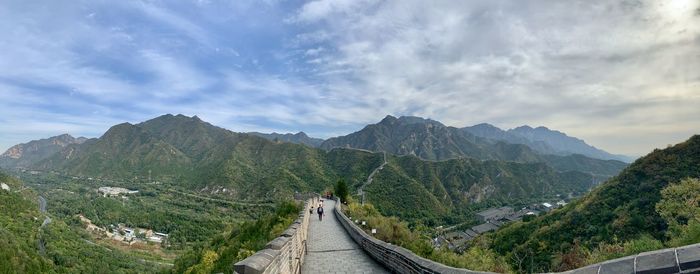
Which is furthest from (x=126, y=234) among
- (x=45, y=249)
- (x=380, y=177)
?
(x=380, y=177)

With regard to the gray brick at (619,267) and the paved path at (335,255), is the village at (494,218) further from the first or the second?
the gray brick at (619,267)

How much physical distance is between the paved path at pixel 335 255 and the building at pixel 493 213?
248ft

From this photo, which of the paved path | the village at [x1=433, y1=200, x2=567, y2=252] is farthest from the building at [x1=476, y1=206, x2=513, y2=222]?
the paved path

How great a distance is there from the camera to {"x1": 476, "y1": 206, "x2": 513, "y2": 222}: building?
282ft

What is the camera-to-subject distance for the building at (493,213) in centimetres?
8588

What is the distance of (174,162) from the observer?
186m

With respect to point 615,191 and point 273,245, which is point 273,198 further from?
point 273,245

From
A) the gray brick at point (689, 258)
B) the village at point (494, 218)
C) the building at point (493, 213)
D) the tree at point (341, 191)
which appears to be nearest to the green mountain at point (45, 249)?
the tree at point (341, 191)

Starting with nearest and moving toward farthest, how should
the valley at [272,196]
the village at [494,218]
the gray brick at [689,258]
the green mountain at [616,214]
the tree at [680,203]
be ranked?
the gray brick at [689,258] → the tree at [680,203] → the green mountain at [616,214] → the village at [494,218] → the valley at [272,196]

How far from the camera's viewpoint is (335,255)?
11.7 metres

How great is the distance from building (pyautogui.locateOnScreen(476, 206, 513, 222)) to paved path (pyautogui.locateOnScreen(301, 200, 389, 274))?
75477 millimetres

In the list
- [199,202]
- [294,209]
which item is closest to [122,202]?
[199,202]

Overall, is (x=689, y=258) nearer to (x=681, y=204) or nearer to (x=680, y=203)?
(x=681, y=204)

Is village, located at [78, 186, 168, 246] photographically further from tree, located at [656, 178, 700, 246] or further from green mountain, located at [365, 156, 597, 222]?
tree, located at [656, 178, 700, 246]
